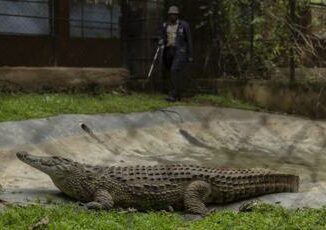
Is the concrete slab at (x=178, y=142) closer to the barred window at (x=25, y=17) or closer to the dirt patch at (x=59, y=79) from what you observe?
the dirt patch at (x=59, y=79)

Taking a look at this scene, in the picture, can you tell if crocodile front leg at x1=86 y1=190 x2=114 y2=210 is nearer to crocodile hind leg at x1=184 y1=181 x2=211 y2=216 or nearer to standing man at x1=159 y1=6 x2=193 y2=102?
crocodile hind leg at x1=184 y1=181 x2=211 y2=216

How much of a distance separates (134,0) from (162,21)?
0.78 m

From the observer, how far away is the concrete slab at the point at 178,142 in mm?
6723

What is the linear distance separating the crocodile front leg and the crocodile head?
1.22 feet

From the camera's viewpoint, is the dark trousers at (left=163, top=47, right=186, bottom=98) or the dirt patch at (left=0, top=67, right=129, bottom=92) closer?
the dirt patch at (left=0, top=67, right=129, bottom=92)

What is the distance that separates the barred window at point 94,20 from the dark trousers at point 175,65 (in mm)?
1514

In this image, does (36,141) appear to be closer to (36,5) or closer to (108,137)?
(108,137)

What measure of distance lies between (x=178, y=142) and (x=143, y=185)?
3.78 m

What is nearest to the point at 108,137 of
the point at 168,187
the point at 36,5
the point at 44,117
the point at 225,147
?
the point at 44,117

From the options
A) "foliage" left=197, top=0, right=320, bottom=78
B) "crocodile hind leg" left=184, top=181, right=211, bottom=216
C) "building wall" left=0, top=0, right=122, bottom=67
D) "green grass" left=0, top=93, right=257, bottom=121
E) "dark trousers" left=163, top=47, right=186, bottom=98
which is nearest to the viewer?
"crocodile hind leg" left=184, top=181, right=211, bottom=216

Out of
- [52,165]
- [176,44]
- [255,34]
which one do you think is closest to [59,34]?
[176,44]

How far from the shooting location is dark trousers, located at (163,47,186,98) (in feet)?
38.9

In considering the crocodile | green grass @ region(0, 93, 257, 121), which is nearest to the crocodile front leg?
the crocodile

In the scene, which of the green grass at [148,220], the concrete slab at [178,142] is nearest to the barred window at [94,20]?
the concrete slab at [178,142]
